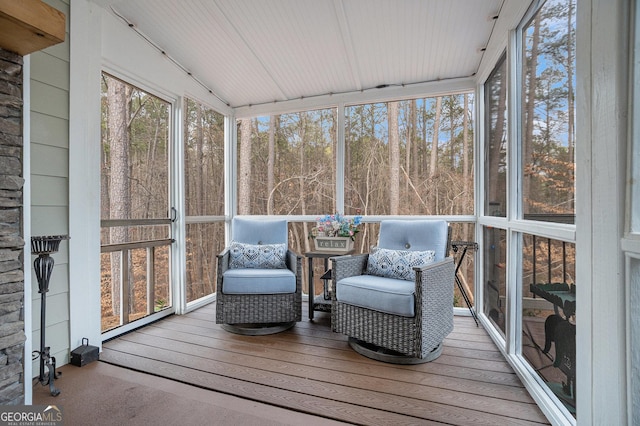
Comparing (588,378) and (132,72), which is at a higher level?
(132,72)

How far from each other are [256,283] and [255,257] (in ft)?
1.19

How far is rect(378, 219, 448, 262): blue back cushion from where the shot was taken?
2576mm

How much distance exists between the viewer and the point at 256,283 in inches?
104

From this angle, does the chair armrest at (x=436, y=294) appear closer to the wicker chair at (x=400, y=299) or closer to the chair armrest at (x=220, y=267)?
the wicker chair at (x=400, y=299)

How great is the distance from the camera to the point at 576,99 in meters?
1.24

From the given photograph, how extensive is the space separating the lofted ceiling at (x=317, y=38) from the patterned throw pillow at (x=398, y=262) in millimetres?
1802

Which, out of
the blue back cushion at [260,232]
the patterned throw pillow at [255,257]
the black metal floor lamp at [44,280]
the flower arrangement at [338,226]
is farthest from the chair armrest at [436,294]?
the black metal floor lamp at [44,280]

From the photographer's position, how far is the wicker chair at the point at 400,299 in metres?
2.04

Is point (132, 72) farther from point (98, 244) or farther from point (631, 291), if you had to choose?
point (631, 291)

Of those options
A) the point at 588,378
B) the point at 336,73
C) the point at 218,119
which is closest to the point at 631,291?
the point at 588,378

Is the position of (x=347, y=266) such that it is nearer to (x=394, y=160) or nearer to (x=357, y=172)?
(x=357, y=172)

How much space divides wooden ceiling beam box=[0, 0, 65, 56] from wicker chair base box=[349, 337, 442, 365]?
8.66ft

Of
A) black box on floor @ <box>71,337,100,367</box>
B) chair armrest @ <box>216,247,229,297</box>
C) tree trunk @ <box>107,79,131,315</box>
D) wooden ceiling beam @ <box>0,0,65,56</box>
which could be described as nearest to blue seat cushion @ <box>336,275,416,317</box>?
chair armrest @ <box>216,247,229,297</box>

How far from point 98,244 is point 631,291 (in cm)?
301
